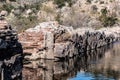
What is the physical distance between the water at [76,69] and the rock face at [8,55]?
15.9 m

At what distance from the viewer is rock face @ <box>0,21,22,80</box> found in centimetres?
5453

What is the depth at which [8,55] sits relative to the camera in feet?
192

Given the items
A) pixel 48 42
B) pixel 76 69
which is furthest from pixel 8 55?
pixel 48 42

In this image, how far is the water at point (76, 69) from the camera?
8200 centimetres

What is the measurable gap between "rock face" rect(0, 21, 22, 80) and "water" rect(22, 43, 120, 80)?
1595 centimetres

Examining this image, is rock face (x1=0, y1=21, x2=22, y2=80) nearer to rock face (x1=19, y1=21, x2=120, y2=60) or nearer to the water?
the water

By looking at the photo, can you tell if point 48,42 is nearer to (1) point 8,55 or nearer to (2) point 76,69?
(2) point 76,69

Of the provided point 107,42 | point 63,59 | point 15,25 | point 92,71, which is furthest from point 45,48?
point 107,42

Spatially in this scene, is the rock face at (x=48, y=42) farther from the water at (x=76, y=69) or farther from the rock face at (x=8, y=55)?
the rock face at (x=8, y=55)

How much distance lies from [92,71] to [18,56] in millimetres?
33060

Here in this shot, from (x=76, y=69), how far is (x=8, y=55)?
38.1m

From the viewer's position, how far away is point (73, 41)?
115062mm

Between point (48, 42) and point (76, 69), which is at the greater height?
point (48, 42)

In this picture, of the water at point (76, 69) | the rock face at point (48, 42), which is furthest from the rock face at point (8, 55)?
the rock face at point (48, 42)
